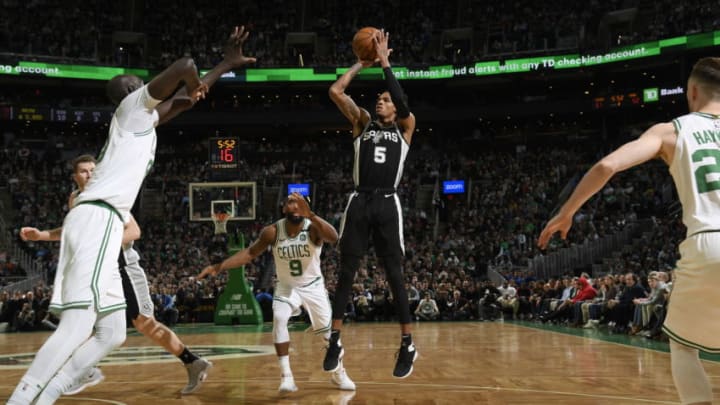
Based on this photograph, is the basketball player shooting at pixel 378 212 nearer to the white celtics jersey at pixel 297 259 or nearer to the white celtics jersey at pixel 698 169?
the white celtics jersey at pixel 297 259

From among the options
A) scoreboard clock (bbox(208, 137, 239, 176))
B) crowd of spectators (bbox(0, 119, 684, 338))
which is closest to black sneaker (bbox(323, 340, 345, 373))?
crowd of spectators (bbox(0, 119, 684, 338))

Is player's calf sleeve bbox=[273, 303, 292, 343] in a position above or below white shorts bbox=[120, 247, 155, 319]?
below

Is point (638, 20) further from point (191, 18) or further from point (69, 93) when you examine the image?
point (69, 93)

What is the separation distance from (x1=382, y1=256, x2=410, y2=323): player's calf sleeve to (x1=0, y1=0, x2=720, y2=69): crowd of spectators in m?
31.0

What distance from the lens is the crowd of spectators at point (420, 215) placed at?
2197 centimetres

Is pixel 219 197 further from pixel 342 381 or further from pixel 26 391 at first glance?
pixel 26 391

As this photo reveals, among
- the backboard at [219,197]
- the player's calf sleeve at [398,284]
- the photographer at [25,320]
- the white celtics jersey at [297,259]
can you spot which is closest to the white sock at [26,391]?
the player's calf sleeve at [398,284]

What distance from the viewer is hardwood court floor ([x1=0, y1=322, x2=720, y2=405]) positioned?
5.82m

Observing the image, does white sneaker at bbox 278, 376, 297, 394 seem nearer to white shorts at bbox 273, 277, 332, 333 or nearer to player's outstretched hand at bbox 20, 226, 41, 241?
white shorts at bbox 273, 277, 332, 333

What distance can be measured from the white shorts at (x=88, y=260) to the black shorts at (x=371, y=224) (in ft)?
7.24

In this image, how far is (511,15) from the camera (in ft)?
128

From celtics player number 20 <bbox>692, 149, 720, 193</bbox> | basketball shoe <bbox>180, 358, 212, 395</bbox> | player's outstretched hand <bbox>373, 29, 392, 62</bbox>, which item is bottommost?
basketball shoe <bbox>180, 358, 212, 395</bbox>

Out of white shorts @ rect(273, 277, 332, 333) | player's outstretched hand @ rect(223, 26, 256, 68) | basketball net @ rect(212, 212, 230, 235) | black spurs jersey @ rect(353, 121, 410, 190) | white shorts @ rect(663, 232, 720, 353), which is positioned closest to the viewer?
white shorts @ rect(663, 232, 720, 353)

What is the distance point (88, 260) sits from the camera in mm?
4012
